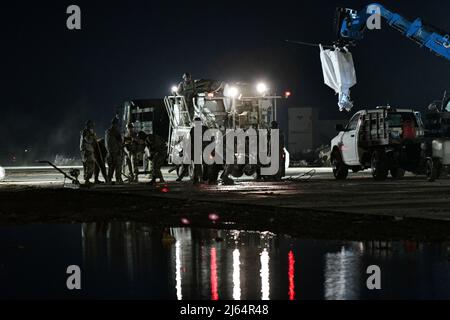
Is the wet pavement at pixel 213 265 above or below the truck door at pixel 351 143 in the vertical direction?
below

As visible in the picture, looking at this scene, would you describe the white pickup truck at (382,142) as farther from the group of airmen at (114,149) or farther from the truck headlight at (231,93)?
the group of airmen at (114,149)

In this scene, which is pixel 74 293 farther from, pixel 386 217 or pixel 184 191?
pixel 184 191


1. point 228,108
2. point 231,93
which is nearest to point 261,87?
point 231,93

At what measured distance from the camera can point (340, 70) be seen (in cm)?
3884

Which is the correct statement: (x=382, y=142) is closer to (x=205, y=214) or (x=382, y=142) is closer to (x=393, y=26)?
(x=205, y=214)

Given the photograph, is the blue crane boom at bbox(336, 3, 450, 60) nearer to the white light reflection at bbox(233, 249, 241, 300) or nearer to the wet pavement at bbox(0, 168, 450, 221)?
the wet pavement at bbox(0, 168, 450, 221)

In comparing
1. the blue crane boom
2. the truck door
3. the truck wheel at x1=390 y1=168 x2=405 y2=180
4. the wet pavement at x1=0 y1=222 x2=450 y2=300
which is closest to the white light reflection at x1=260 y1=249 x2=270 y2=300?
the wet pavement at x1=0 y1=222 x2=450 y2=300

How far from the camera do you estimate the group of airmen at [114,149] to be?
25375mm

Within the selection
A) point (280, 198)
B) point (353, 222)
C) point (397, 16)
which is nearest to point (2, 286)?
point (353, 222)

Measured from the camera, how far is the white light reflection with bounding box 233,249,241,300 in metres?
7.90

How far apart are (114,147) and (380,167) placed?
8.11m

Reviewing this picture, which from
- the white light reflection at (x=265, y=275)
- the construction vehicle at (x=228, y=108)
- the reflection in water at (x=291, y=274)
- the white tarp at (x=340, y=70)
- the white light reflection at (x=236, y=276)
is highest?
the white tarp at (x=340, y=70)

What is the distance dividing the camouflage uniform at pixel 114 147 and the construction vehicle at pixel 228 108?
88.9 inches

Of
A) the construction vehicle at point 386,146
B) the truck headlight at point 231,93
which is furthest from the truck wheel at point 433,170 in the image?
the truck headlight at point 231,93
